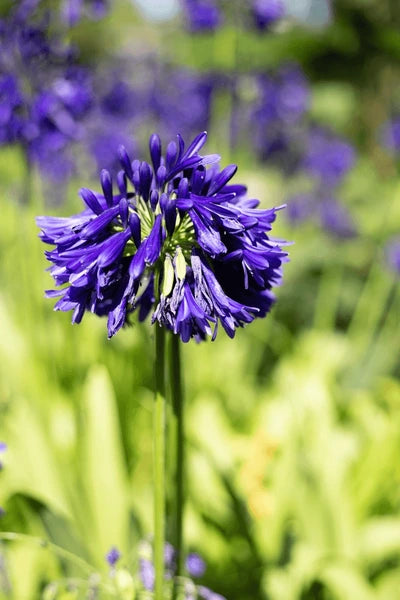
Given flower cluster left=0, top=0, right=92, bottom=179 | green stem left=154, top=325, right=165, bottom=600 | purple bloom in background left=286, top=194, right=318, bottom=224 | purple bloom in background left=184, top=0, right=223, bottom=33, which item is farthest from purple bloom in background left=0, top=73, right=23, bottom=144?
purple bloom in background left=286, top=194, right=318, bottom=224

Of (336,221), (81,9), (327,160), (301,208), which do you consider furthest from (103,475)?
(327,160)

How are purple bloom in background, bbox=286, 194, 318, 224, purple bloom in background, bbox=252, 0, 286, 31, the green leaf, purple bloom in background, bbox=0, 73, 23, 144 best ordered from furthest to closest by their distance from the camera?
purple bloom in background, bbox=286, 194, 318, 224 < purple bloom in background, bbox=252, 0, 286, 31 < purple bloom in background, bbox=0, 73, 23, 144 < the green leaf

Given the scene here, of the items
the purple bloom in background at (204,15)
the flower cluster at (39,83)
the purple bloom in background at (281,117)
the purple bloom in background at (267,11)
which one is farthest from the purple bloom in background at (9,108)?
the purple bloom in background at (281,117)

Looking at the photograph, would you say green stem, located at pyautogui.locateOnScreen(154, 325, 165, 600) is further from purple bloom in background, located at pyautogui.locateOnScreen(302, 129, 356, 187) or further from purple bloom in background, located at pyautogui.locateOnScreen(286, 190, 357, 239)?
purple bloom in background, located at pyautogui.locateOnScreen(302, 129, 356, 187)

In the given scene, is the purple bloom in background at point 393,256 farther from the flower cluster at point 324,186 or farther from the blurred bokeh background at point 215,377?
the flower cluster at point 324,186

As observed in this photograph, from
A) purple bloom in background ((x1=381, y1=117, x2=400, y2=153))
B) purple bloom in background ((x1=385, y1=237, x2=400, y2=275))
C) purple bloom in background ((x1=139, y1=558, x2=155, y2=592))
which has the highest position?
purple bloom in background ((x1=381, y1=117, x2=400, y2=153))

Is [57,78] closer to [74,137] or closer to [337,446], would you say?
[74,137]
